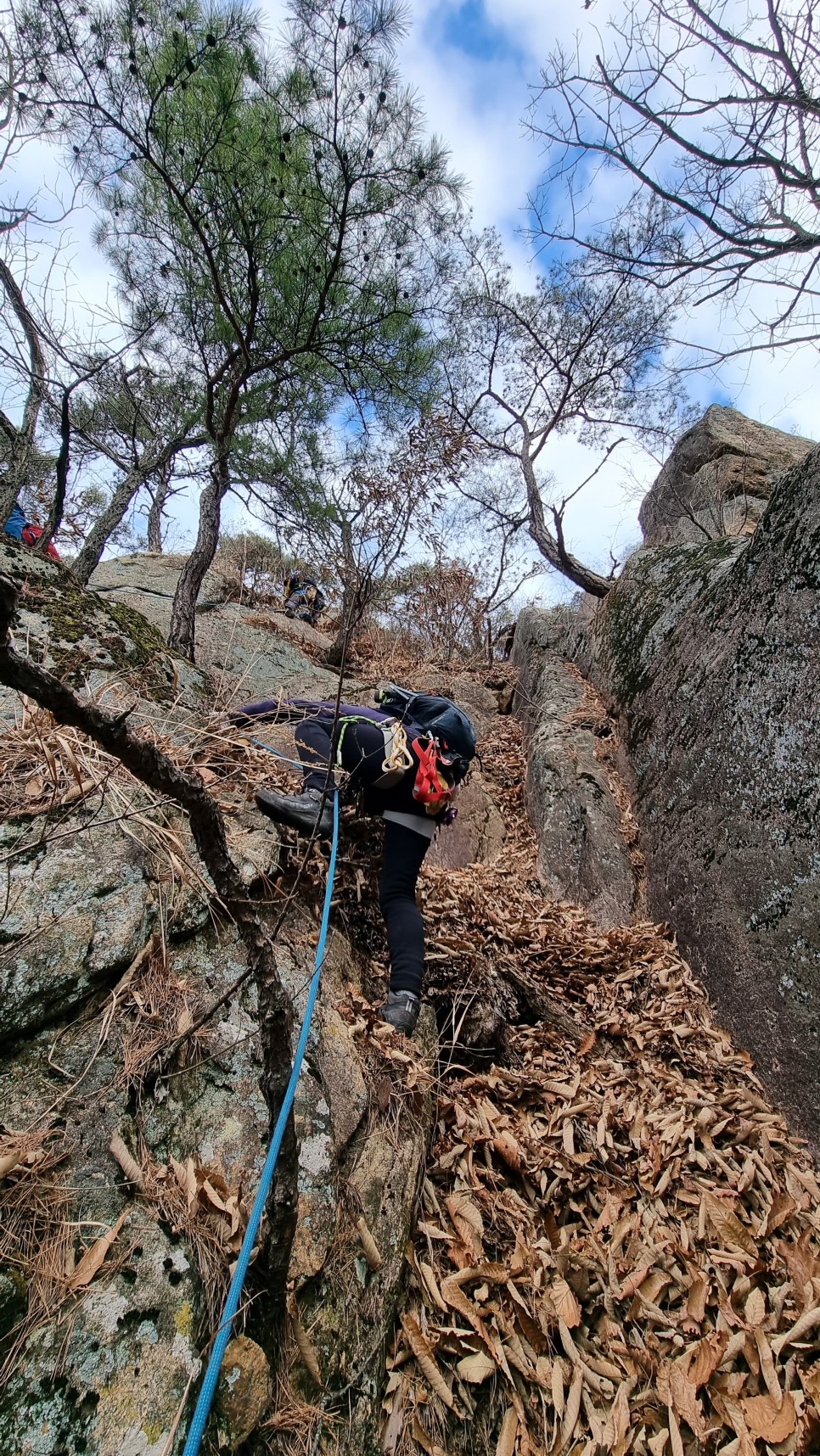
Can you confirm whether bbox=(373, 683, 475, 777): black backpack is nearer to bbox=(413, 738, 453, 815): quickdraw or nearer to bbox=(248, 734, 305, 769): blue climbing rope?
bbox=(413, 738, 453, 815): quickdraw

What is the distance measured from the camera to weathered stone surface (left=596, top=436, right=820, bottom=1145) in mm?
2971

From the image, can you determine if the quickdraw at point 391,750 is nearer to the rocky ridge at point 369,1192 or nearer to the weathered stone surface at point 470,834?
the rocky ridge at point 369,1192

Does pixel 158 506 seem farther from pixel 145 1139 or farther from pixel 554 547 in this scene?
pixel 145 1139

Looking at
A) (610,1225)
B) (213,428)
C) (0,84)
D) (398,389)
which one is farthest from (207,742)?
(0,84)

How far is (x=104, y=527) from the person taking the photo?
6129 millimetres

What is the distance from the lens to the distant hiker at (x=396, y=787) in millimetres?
2846

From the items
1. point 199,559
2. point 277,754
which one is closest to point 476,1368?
point 277,754

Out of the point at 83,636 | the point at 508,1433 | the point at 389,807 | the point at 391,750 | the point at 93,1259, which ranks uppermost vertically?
the point at 83,636

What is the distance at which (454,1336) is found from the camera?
6.36 ft

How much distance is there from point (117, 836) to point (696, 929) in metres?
3.12

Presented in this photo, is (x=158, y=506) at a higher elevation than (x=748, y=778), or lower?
higher

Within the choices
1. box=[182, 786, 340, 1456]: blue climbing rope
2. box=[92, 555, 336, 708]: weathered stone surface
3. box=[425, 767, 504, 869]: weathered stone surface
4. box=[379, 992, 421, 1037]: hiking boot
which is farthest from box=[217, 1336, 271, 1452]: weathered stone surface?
box=[425, 767, 504, 869]: weathered stone surface

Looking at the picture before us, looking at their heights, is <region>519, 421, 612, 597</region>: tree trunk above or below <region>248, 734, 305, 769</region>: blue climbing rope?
above

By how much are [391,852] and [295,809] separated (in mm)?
515
